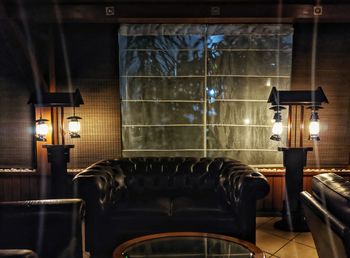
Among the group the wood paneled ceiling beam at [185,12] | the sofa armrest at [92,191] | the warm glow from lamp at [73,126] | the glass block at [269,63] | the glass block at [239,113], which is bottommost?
the sofa armrest at [92,191]

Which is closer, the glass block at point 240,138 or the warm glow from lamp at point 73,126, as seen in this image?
the warm glow from lamp at point 73,126

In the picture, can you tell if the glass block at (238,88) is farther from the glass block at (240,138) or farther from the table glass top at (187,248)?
the table glass top at (187,248)

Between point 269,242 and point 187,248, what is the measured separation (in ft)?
4.05

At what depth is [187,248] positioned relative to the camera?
2.09m

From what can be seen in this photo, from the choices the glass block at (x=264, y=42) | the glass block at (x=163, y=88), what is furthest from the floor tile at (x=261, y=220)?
the glass block at (x=264, y=42)

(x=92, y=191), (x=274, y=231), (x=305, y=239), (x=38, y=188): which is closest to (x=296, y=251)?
(x=305, y=239)

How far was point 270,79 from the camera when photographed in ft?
12.6

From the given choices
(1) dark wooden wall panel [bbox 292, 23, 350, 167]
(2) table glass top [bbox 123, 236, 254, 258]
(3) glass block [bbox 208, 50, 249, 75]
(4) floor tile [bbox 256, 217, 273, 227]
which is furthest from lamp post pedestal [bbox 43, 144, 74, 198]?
(1) dark wooden wall panel [bbox 292, 23, 350, 167]

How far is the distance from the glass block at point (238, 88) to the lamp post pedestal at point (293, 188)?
2.92 feet

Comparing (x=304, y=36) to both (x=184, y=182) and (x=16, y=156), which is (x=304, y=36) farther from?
(x=16, y=156)

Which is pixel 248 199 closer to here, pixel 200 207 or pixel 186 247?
pixel 200 207

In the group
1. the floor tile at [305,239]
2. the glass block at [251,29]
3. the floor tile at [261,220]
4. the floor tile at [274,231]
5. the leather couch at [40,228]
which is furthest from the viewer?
the glass block at [251,29]

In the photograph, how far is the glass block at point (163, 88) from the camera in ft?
12.7

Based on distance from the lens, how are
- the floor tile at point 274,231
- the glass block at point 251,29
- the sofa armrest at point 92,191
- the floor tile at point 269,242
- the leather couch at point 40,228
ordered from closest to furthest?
the leather couch at point 40,228
the sofa armrest at point 92,191
the floor tile at point 269,242
the floor tile at point 274,231
the glass block at point 251,29
